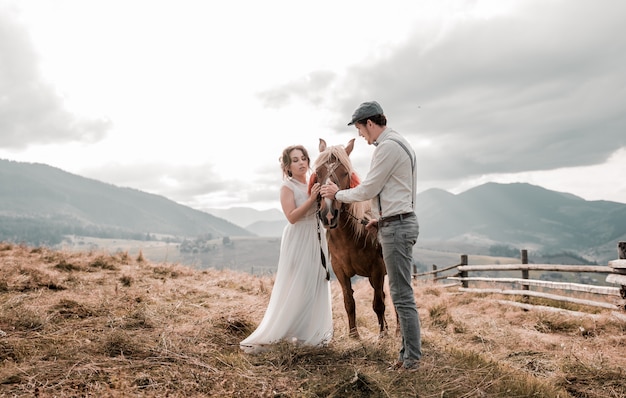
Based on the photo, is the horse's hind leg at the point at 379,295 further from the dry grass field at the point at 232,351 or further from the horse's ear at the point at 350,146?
the horse's ear at the point at 350,146

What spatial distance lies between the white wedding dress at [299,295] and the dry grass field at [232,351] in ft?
0.86

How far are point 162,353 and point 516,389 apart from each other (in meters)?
3.16

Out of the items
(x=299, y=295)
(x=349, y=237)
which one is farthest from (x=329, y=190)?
(x=299, y=295)

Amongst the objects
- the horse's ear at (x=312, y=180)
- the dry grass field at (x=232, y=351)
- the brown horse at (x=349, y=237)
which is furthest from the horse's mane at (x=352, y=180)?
the dry grass field at (x=232, y=351)

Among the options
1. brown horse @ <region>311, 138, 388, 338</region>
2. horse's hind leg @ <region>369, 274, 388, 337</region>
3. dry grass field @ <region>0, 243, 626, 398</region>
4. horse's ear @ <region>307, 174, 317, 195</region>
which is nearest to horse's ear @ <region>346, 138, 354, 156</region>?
brown horse @ <region>311, 138, 388, 338</region>

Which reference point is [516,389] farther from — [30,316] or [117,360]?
[30,316]

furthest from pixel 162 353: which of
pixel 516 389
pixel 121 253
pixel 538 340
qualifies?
pixel 121 253

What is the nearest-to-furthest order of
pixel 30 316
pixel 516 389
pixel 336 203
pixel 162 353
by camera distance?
pixel 516 389
pixel 162 353
pixel 336 203
pixel 30 316

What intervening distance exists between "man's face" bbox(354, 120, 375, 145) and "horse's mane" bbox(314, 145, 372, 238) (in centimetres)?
54

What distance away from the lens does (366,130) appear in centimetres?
382

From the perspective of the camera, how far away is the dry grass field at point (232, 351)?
307 centimetres

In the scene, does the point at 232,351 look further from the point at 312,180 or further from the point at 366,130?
the point at 366,130

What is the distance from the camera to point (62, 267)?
322 inches

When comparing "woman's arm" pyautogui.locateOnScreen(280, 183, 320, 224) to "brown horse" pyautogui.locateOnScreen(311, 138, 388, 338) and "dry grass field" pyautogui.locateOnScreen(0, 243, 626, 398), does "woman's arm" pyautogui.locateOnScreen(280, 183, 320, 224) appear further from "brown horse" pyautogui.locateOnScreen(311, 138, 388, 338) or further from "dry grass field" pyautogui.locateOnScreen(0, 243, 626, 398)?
"dry grass field" pyautogui.locateOnScreen(0, 243, 626, 398)
